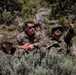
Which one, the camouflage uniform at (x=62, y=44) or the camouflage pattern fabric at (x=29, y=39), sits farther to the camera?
the camouflage pattern fabric at (x=29, y=39)

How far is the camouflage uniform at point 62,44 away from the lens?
23.1 ft

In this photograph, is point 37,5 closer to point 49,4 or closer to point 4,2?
point 49,4

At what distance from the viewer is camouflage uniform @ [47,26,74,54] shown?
7.03 m

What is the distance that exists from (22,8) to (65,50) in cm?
511

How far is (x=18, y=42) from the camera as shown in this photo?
25.7ft

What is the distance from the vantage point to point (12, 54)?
7.06 metres

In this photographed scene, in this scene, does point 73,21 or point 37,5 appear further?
point 37,5

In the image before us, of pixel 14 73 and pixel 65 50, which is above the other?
pixel 14 73

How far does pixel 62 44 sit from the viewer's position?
741 centimetres

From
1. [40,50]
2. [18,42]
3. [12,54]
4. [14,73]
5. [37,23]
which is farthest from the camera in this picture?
[37,23]

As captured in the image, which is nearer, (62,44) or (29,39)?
(62,44)

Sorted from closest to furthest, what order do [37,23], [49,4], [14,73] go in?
1. [14,73]
2. [37,23]
3. [49,4]

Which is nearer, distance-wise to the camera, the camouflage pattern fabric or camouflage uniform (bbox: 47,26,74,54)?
camouflage uniform (bbox: 47,26,74,54)

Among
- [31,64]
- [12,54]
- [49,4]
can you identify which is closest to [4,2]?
[49,4]
